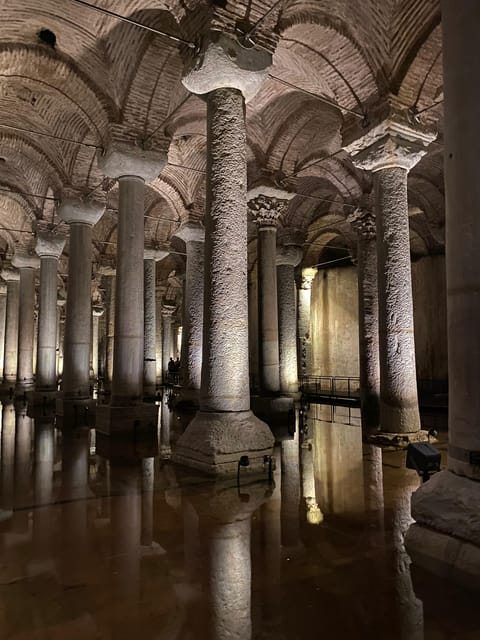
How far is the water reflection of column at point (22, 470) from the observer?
188 inches

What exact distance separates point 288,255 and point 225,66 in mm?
10702

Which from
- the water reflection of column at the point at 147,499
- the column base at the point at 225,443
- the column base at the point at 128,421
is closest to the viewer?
the water reflection of column at the point at 147,499

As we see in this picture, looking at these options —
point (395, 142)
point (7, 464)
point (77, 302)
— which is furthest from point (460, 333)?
point (77, 302)

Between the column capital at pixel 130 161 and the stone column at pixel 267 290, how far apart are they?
11.3ft

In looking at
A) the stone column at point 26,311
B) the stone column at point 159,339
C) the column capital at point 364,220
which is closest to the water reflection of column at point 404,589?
the column capital at point 364,220

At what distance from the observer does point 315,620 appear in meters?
2.77

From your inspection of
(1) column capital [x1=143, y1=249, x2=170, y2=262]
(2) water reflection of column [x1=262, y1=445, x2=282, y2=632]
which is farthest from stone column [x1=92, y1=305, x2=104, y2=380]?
(2) water reflection of column [x1=262, y1=445, x2=282, y2=632]

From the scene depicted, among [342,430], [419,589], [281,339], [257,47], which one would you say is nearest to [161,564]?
[419,589]

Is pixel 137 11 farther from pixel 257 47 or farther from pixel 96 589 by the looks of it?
pixel 96 589

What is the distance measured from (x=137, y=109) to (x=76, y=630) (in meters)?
9.31

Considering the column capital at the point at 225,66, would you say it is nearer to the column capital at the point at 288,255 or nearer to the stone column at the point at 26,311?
the column capital at the point at 288,255

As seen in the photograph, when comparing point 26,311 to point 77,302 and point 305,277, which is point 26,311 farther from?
point 305,277

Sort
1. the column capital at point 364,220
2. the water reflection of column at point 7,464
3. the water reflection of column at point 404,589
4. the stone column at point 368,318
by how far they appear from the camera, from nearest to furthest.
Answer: the water reflection of column at point 404,589 < the water reflection of column at point 7,464 < the stone column at point 368,318 < the column capital at point 364,220

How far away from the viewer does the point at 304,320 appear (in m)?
21.4
